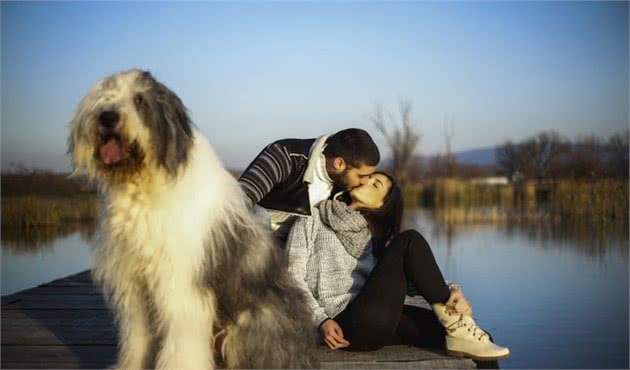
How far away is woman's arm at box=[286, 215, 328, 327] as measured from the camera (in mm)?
3744

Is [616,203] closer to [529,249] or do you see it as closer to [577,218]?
[577,218]

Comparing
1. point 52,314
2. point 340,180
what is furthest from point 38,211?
point 340,180

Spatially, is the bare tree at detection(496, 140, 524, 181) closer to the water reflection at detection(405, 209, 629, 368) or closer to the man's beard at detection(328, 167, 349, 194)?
the water reflection at detection(405, 209, 629, 368)

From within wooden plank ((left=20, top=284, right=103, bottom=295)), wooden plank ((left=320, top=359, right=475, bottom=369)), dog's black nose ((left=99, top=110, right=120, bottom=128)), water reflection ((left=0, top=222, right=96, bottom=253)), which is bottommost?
water reflection ((left=0, top=222, right=96, bottom=253))

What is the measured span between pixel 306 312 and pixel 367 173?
3.36ft

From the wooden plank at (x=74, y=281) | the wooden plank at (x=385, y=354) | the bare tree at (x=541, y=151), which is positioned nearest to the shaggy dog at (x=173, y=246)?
the wooden plank at (x=385, y=354)

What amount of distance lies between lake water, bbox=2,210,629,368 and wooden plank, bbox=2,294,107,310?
5.86 feet

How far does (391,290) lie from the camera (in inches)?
145

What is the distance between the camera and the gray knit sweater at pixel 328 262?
153 inches

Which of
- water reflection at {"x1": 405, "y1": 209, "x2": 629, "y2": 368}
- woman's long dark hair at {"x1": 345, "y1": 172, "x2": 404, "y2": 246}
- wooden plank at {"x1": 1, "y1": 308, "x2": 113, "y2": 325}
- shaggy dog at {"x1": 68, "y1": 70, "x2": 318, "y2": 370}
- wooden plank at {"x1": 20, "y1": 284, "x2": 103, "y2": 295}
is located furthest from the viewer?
wooden plank at {"x1": 20, "y1": 284, "x2": 103, "y2": 295}

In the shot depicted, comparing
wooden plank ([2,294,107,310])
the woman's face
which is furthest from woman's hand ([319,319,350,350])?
wooden plank ([2,294,107,310])

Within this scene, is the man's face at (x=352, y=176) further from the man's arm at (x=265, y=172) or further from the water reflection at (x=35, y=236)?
the water reflection at (x=35, y=236)

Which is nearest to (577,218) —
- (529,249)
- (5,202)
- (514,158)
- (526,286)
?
(529,249)

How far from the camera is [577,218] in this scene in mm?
14867
